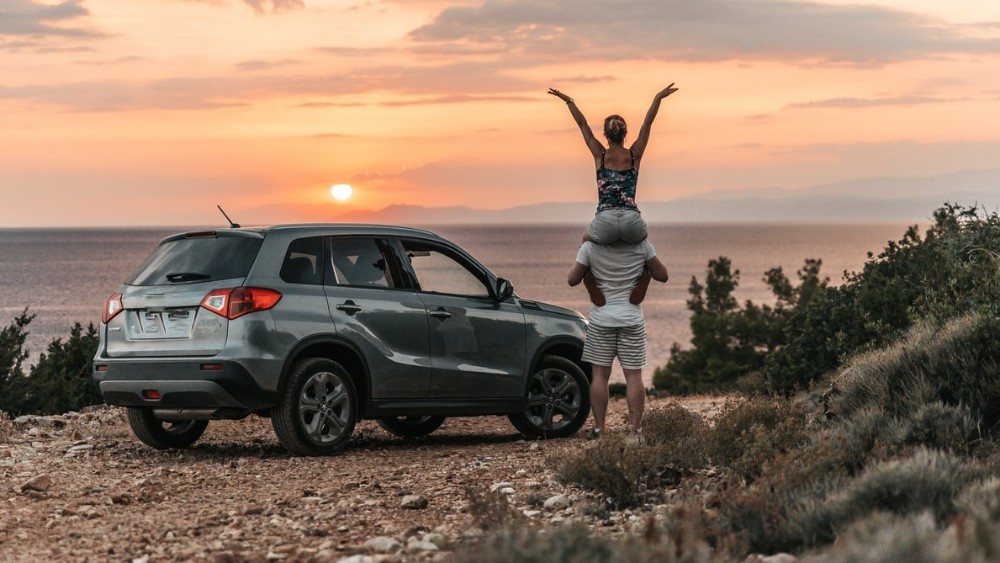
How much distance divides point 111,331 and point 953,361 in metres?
6.50

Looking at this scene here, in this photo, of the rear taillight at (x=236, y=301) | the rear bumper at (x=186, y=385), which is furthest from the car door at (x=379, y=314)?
the rear bumper at (x=186, y=385)

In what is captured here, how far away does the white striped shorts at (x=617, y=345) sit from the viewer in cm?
1012

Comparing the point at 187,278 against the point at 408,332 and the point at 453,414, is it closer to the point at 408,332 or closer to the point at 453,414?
the point at 408,332

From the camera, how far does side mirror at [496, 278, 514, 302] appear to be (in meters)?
11.4

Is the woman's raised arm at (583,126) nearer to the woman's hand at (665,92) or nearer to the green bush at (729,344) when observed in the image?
the woman's hand at (665,92)

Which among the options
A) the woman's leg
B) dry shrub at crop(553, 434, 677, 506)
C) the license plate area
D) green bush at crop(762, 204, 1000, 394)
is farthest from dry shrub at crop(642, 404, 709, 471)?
green bush at crop(762, 204, 1000, 394)

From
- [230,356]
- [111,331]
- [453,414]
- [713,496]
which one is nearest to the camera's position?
[713,496]

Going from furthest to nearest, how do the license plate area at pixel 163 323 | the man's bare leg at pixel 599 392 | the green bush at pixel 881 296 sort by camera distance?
the green bush at pixel 881 296 < the man's bare leg at pixel 599 392 < the license plate area at pixel 163 323

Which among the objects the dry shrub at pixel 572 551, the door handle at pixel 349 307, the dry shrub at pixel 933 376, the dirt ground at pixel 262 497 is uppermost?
the door handle at pixel 349 307

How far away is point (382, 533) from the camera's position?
22.9ft

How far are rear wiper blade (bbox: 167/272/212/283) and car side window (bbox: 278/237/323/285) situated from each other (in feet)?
2.00

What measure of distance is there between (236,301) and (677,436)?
347 centimetres

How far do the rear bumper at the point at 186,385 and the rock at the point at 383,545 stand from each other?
3.42 m

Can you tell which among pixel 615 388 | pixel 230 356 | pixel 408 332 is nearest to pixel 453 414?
pixel 408 332
